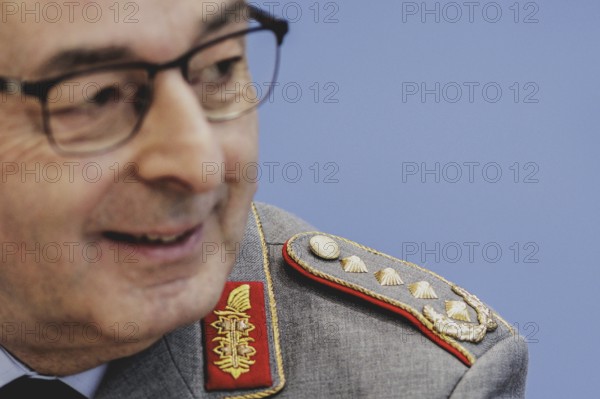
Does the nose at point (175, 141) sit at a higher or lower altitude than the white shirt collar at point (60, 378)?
higher

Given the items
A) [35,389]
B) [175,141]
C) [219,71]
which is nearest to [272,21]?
[219,71]

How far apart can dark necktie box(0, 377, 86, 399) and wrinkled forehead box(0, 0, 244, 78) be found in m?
0.35

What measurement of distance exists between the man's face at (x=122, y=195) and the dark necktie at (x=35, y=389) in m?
0.11

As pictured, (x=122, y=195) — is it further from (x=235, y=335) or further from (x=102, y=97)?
(x=235, y=335)

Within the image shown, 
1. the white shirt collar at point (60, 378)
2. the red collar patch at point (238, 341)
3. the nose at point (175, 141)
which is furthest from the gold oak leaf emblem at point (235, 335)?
the nose at point (175, 141)

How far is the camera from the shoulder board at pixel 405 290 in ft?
3.28

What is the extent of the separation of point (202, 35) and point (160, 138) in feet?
0.35

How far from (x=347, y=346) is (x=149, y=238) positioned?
0.29m

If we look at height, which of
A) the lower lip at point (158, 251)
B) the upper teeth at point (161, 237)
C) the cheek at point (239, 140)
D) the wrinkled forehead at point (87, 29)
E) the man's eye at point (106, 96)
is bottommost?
the lower lip at point (158, 251)

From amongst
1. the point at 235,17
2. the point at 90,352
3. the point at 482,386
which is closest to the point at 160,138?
the point at 235,17

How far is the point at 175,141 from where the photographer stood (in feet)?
2.54

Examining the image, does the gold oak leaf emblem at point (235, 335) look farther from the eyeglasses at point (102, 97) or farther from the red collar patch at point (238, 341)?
the eyeglasses at point (102, 97)

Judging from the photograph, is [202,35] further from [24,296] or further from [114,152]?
[24,296]

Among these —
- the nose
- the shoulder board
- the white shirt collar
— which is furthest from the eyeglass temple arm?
the white shirt collar
